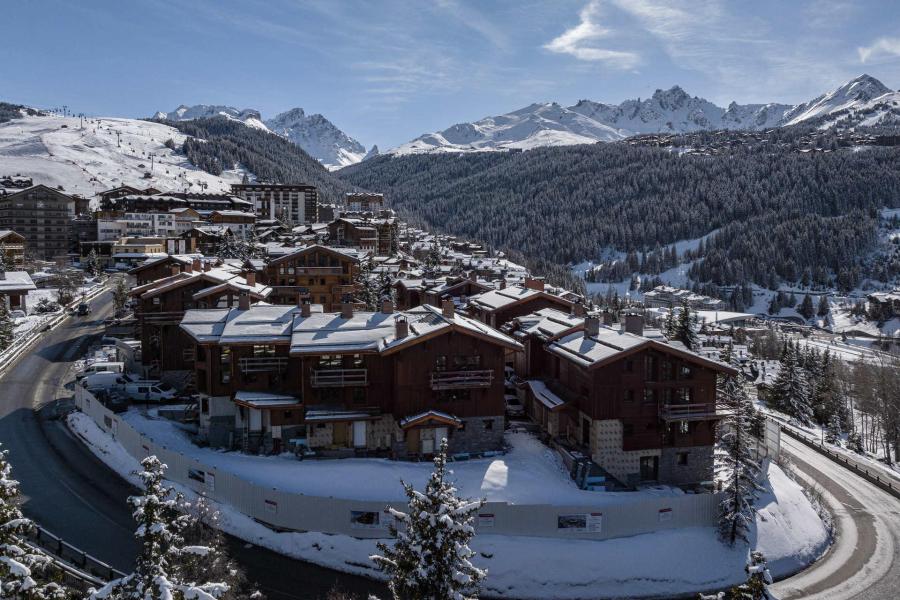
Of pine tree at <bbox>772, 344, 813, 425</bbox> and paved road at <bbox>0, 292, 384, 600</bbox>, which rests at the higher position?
paved road at <bbox>0, 292, 384, 600</bbox>

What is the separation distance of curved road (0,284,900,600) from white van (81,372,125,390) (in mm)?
1775

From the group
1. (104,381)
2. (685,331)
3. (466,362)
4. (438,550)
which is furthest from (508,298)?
(438,550)

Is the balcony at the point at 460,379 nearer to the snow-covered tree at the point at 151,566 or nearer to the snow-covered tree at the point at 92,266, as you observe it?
the snow-covered tree at the point at 151,566

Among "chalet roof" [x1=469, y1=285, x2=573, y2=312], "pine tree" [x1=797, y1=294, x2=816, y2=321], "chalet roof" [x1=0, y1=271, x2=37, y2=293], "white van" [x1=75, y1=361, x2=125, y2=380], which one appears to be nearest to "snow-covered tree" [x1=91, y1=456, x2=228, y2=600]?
"white van" [x1=75, y1=361, x2=125, y2=380]

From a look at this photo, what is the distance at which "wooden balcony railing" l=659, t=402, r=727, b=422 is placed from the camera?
115 ft

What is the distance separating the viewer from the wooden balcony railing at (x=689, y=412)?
3519cm

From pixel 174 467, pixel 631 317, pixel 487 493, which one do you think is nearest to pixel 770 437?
pixel 631 317

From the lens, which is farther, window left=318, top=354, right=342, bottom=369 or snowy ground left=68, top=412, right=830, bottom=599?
window left=318, top=354, right=342, bottom=369

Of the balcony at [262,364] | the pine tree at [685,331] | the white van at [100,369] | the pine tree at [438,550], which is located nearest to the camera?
the pine tree at [438,550]

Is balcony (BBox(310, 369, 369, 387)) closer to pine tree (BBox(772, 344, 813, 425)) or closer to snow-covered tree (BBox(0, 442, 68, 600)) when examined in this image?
snow-covered tree (BBox(0, 442, 68, 600))

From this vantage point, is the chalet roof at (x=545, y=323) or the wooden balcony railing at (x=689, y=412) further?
the chalet roof at (x=545, y=323)

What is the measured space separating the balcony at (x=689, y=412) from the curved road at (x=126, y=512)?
8727 mm

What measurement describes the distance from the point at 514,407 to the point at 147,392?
24852 millimetres

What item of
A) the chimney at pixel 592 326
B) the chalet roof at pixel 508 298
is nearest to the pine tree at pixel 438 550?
the chimney at pixel 592 326
